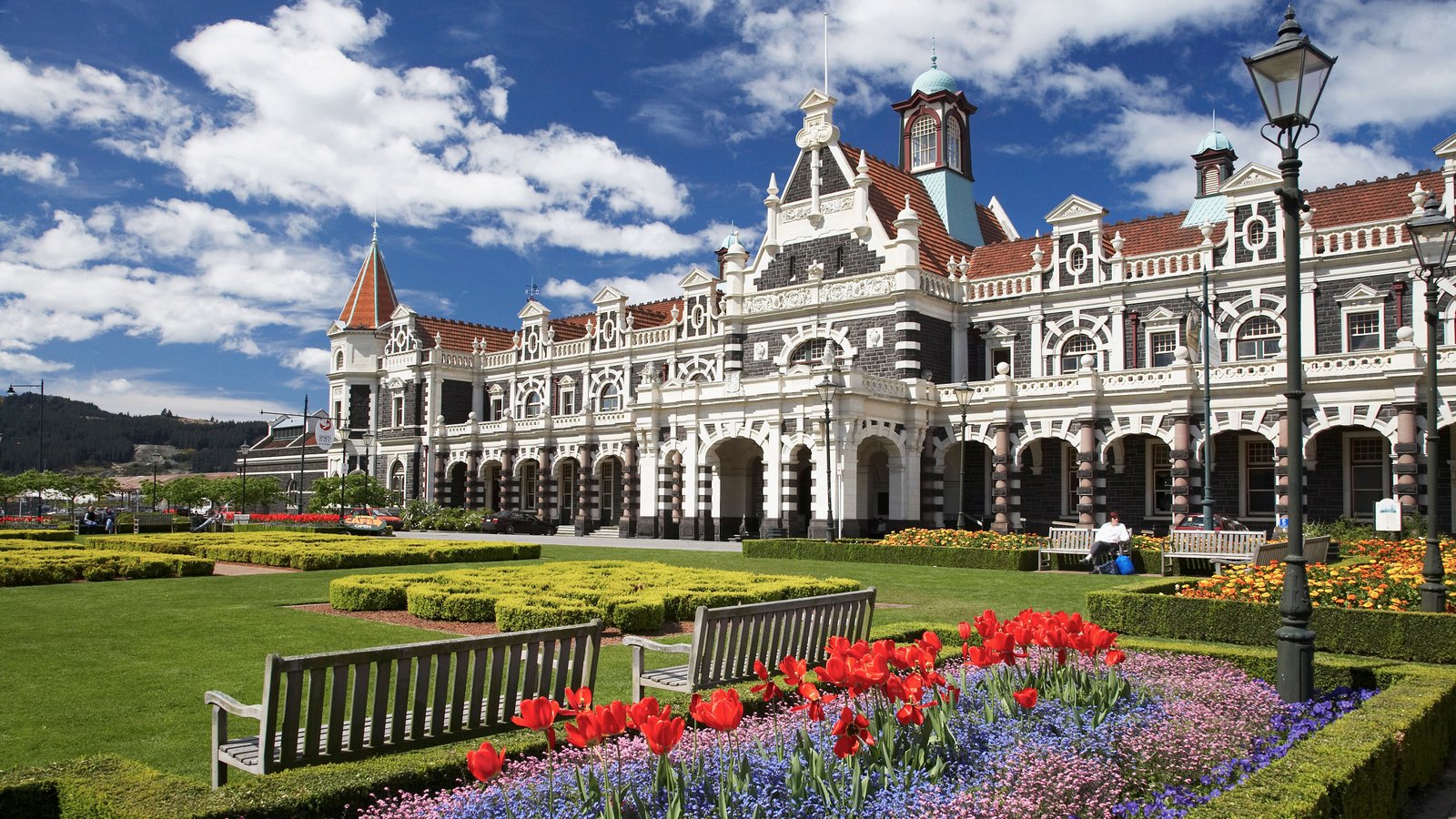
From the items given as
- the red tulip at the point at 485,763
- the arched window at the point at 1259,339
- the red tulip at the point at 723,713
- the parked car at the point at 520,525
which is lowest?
the parked car at the point at 520,525

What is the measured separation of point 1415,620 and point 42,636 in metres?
16.7

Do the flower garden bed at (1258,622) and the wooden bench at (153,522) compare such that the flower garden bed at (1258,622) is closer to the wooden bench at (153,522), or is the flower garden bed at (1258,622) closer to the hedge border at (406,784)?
the hedge border at (406,784)

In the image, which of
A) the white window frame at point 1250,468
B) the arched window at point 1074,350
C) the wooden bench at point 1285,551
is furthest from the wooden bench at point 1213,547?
the arched window at point 1074,350

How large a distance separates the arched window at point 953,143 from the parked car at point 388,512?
31.0 metres

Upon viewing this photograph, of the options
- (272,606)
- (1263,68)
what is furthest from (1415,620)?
(272,606)

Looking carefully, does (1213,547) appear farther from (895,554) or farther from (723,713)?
(723,713)

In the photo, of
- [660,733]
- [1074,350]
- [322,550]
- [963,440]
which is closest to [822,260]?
[1074,350]

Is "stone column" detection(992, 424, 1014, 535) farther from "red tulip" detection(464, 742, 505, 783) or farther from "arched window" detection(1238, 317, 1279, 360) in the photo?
"red tulip" detection(464, 742, 505, 783)

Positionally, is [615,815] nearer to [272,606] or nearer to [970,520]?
[272,606]

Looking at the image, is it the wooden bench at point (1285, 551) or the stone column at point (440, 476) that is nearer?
the wooden bench at point (1285, 551)

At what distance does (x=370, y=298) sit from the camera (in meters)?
→ 66.6

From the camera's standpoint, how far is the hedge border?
5.10 metres

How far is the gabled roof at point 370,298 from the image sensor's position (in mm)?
65625

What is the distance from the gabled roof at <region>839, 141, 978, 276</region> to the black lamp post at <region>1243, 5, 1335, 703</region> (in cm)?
3106
